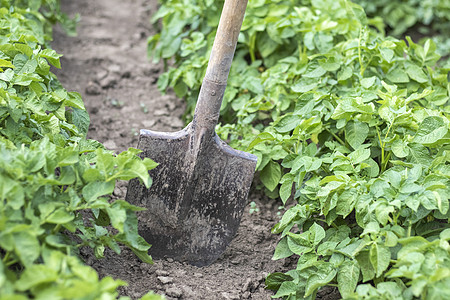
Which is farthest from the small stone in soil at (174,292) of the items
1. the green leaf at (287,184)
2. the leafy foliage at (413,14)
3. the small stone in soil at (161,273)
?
the leafy foliage at (413,14)

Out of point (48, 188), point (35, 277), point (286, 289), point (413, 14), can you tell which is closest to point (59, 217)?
point (48, 188)

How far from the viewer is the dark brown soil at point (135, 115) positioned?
216 centimetres

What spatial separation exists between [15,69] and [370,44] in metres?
1.70

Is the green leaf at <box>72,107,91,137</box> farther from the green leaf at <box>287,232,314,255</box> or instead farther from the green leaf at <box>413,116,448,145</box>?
the green leaf at <box>413,116,448,145</box>

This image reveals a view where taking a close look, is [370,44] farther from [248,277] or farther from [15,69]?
[15,69]

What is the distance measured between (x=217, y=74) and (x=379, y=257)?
104 centimetres

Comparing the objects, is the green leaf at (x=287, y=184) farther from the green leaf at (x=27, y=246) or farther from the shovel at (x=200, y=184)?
the green leaf at (x=27, y=246)

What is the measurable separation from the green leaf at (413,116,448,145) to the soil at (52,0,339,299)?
73cm

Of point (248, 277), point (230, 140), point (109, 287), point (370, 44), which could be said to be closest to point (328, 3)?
point (370, 44)

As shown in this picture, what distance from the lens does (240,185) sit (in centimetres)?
230

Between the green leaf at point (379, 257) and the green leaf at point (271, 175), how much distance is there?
2.65ft

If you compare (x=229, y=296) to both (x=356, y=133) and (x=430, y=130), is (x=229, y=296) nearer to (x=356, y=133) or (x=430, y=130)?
(x=356, y=133)

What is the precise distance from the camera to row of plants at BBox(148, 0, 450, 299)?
1.84 meters

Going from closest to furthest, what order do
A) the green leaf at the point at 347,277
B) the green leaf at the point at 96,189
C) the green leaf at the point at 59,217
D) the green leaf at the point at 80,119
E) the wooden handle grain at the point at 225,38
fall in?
the green leaf at the point at 59,217 → the green leaf at the point at 96,189 → the green leaf at the point at 347,277 → the wooden handle grain at the point at 225,38 → the green leaf at the point at 80,119
